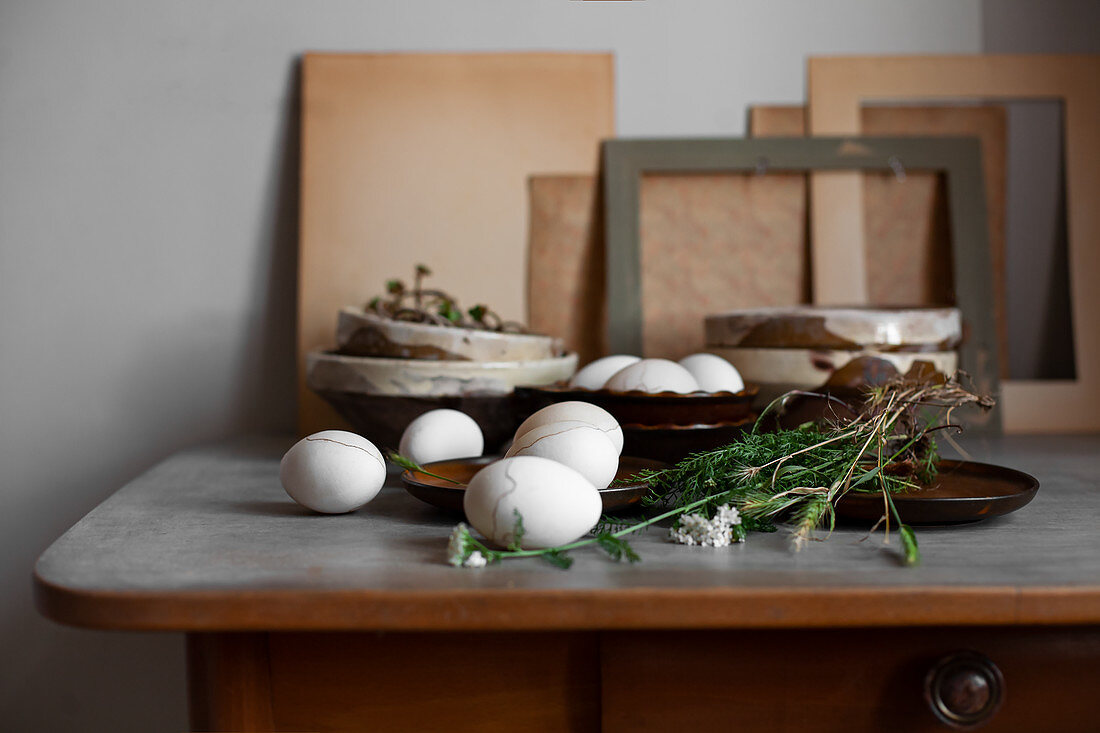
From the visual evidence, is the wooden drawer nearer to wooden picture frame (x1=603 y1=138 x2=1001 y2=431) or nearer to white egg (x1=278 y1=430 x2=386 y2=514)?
white egg (x1=278 y1=430 x2=386 y2=514)

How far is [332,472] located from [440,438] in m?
0.15

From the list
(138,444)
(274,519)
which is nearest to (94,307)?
(138,444)

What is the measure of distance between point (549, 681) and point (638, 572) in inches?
4.2

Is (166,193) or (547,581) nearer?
(547,581)

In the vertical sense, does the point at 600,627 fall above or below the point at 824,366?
below

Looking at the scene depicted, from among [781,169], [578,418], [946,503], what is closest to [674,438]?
[578,418]

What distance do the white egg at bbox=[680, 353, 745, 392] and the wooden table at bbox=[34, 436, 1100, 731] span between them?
26 centimetres

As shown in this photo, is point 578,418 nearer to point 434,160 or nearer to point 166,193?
point 434,160

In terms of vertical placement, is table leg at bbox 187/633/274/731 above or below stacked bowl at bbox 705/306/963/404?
below

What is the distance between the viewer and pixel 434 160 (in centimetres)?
123

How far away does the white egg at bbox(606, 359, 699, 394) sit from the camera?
784 mm

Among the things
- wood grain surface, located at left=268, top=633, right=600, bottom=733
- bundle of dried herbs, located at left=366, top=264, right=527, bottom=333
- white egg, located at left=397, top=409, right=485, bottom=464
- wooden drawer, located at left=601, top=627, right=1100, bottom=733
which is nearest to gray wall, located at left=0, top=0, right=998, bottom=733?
bundle of dried herbs, located at left=366, top=264, right=527, bottom=333

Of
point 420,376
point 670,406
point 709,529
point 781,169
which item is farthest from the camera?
point 781,169

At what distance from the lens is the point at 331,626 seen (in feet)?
1.61
